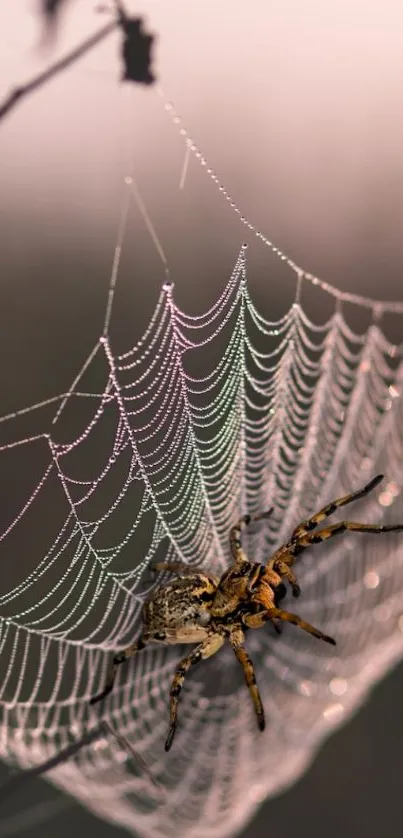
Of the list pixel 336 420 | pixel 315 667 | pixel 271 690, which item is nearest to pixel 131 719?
pixel 271 690

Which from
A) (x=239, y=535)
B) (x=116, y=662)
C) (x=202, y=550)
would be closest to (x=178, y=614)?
(x=116, y=662)

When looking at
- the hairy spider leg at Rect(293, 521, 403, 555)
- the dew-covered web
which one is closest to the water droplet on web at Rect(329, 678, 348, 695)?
the dew-covered web

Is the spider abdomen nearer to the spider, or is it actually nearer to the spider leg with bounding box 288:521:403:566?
the spider

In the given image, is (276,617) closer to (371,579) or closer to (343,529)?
(343,529)

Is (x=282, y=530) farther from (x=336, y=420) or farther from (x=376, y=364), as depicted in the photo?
Result: (x=376, y=364)

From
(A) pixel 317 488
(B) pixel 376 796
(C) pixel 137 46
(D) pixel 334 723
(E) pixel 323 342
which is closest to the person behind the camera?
(C) pixel 137 46
